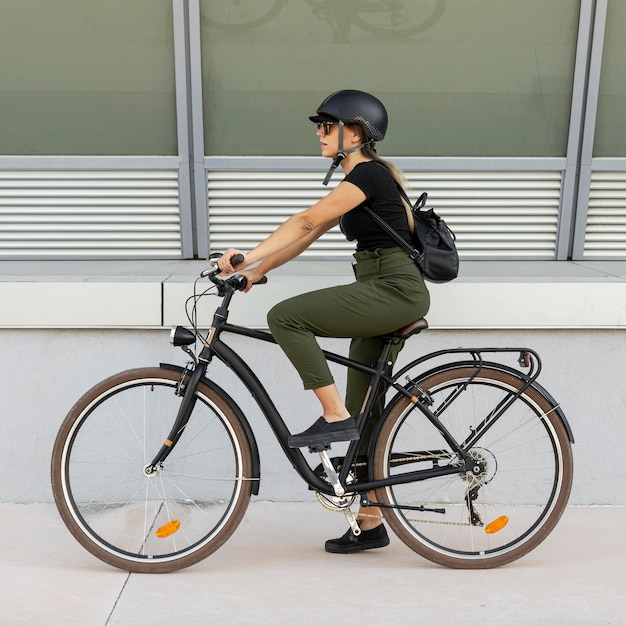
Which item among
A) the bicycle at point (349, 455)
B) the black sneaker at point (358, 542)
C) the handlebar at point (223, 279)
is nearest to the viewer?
the handlebar at point (223, 279)

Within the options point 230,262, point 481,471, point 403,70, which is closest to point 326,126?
point 230,262

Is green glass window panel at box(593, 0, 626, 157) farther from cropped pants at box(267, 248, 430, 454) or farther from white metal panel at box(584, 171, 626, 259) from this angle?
cropped pants at box(267, 248, 430, 454)

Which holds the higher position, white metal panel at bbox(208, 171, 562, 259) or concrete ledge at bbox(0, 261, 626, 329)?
white metal panel at bbox(208, 171, 562, 259)

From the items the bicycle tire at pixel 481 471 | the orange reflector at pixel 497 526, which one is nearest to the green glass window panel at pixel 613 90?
the bicycle tire at pixel 481 471

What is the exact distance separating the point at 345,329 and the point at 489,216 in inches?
82.7

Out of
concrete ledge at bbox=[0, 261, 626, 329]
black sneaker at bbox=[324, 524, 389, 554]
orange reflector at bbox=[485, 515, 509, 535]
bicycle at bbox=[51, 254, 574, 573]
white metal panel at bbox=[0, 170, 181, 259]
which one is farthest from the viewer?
white metal panel at bbox=[0, 170, 181, 259]

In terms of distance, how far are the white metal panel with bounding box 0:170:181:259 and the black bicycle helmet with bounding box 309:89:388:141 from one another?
191 centimetres

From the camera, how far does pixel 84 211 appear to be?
4969 mm

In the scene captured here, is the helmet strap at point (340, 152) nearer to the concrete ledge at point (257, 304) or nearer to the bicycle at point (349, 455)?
the bicycle at point (349, 455)

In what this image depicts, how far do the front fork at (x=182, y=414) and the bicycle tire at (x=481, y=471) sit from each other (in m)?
0.76

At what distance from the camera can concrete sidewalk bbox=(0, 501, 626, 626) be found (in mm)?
3166

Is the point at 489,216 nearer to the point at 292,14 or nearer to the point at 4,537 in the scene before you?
the point at 292,14

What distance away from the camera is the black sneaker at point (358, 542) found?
3.75 meters

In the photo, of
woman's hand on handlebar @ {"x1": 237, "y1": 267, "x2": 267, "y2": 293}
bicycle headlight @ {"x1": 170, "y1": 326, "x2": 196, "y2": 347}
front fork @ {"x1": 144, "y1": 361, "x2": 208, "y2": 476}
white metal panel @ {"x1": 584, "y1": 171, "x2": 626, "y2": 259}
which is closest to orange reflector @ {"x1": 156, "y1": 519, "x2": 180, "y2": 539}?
front fork @ {"x1": 144, "y1": 361, "x2": 208, "y2": 476}
